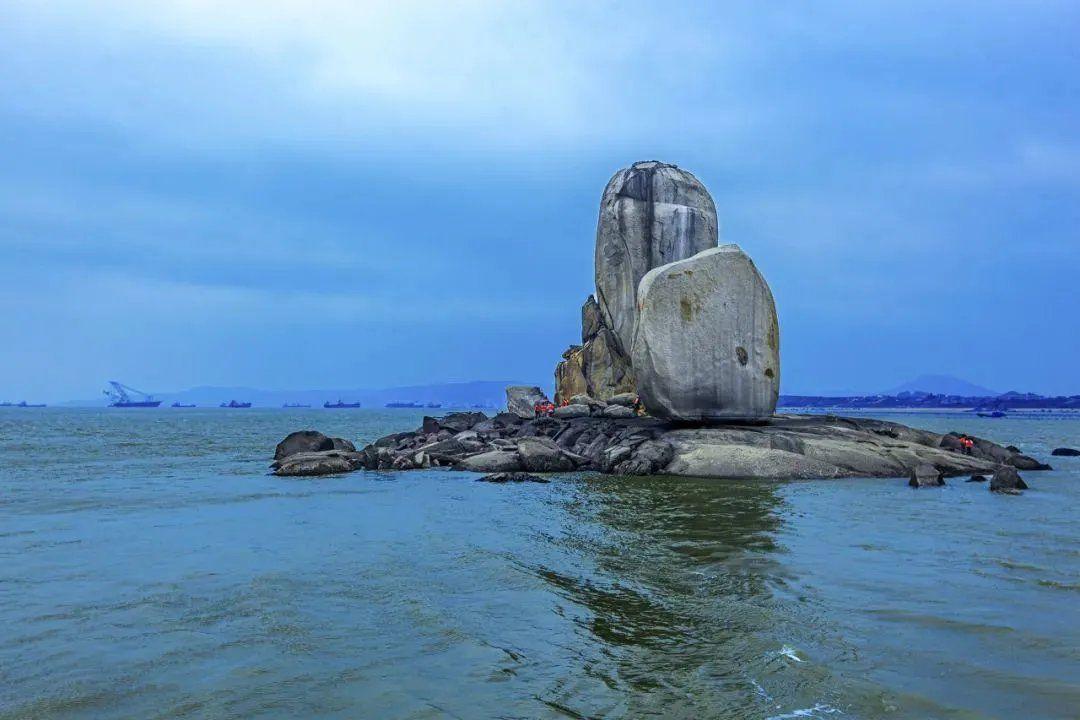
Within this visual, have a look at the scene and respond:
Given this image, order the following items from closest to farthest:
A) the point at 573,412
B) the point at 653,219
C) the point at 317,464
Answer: the point at 317,464 < the point at 573,412 < the point at 653,219

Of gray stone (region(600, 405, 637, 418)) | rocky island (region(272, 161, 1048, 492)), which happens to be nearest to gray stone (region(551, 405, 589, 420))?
gray stone (region(600, 405, 637, 418))

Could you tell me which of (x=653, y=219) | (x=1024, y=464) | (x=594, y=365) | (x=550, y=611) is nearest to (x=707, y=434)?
(x=1024, y=464)

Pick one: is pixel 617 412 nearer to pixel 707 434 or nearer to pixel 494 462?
pixel 494 462

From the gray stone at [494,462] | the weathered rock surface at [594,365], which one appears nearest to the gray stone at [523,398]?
the weathered rock surface at [594,365]

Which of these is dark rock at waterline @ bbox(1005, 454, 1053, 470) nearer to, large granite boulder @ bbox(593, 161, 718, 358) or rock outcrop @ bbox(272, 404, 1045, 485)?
rock outcrop @ bbox(272, 404, 1045, 485)

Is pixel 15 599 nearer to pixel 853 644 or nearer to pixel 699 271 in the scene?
pixel 853 644

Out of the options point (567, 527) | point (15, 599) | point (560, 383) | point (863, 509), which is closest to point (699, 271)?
point (863, 509)

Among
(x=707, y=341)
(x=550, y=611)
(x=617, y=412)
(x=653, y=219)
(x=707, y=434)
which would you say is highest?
(x=653, y=219)

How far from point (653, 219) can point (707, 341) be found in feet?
71.9

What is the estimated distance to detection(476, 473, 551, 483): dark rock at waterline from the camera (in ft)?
81.2

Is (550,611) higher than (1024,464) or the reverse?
the reverse

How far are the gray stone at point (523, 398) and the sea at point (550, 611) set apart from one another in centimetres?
3920

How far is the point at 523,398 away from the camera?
58625 millimetres

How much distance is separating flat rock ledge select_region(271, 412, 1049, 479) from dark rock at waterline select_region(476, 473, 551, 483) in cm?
227
